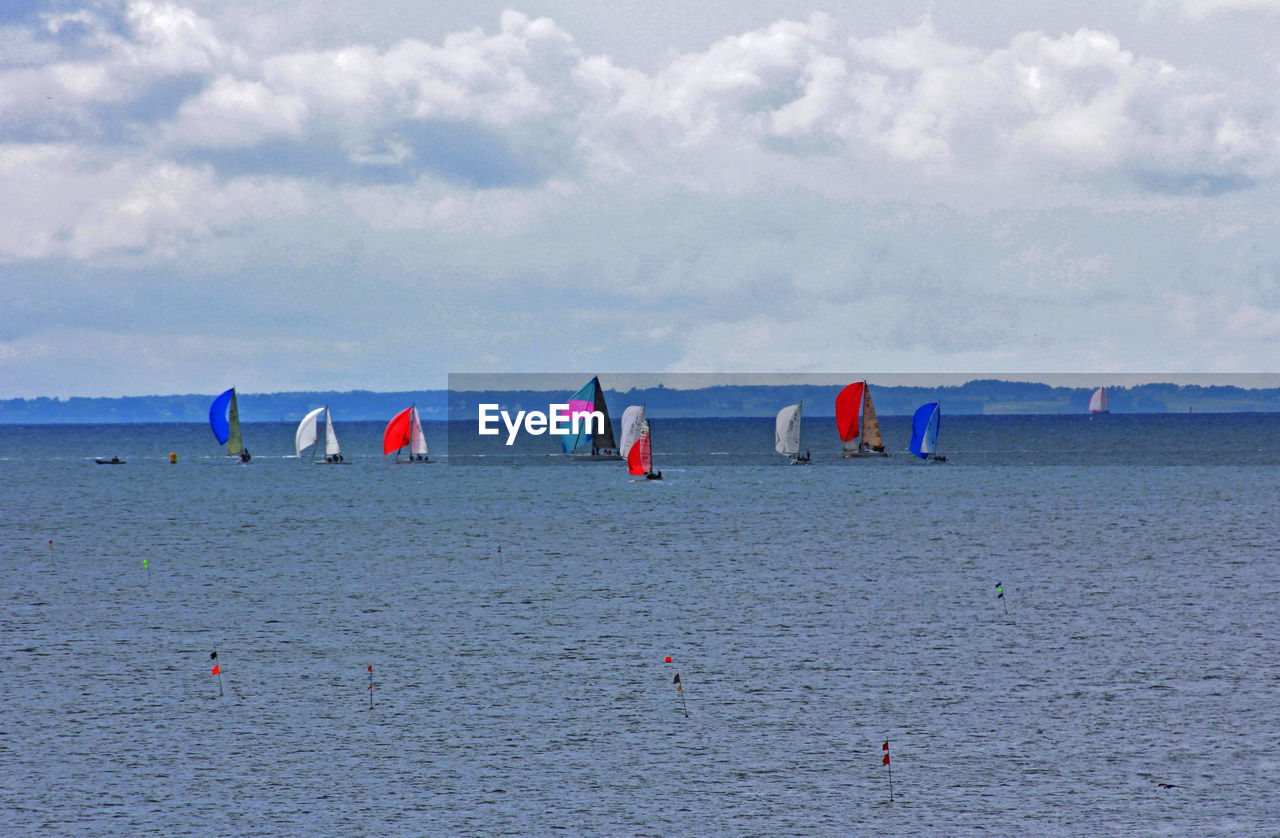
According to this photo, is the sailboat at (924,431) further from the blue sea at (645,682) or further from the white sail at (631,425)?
the blue sea at (645,682)

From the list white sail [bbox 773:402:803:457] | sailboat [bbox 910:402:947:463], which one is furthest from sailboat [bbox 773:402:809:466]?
sailboat [bbox 910:402:947:463]

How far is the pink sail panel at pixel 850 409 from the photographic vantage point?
14975 cm

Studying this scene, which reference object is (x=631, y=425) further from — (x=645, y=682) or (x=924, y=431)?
(x=645, y=682)

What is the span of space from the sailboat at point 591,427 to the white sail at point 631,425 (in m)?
7.59

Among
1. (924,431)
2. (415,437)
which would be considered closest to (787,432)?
(924,431)

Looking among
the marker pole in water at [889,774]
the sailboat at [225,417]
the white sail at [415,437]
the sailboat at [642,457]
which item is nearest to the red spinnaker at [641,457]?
the sailboat at [642,457]

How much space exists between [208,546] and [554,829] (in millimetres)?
59406

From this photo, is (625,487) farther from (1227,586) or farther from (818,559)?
(1227,586)

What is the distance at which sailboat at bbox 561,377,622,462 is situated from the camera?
150 m

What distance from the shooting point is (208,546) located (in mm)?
78500

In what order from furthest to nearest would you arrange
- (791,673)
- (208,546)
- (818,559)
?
(208,546)
(818,559)
(791,673)

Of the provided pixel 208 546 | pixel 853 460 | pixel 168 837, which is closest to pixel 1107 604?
pixel 168 837

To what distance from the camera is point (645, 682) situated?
37906mm

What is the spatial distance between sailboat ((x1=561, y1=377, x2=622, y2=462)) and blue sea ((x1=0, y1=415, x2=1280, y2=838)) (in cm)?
6439
